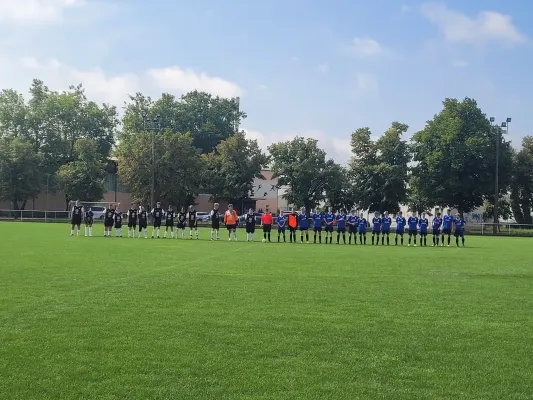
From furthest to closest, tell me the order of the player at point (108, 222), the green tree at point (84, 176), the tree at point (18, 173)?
the green tree at point (84, 176), the tree at point (18, 173), the player at point (108, 222)

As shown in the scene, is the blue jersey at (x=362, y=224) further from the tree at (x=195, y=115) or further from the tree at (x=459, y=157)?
the tree at (x=195, y=115)

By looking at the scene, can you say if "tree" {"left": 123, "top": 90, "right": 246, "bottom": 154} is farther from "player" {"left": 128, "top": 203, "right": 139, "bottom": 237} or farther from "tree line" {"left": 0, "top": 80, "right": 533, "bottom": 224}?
"player" {"left": 128, "top": 203, "right": 139, "bottom": 237}

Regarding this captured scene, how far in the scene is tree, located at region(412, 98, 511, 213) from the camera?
53.5 metres

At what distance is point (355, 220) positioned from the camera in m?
31.1

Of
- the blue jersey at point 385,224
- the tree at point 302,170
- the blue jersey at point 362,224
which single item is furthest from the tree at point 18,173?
the blue jersey at point 385,224

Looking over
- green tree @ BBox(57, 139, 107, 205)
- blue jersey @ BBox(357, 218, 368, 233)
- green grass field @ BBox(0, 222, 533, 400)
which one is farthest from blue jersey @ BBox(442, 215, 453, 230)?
green tree @ BBox(57, 139, 107, 205)

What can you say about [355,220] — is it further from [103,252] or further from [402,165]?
[402,165]

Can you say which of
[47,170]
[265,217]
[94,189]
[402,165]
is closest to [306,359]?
[265,217]

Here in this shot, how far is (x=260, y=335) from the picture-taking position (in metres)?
7.38

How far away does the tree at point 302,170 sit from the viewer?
191 ft

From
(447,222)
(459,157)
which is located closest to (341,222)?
(447,222)

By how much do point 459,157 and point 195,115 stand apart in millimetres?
47930

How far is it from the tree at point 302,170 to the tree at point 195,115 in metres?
28.2

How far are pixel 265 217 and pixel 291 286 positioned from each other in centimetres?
1826
